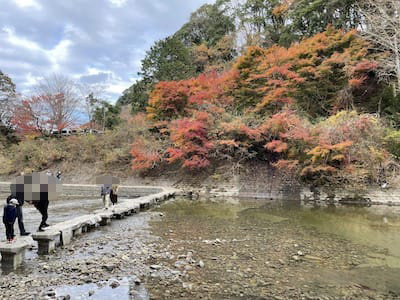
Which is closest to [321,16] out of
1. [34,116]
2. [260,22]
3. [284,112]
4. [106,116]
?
[260,22]

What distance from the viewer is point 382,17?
1460cm

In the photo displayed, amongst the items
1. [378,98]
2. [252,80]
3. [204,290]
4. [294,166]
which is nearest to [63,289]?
[204,290]

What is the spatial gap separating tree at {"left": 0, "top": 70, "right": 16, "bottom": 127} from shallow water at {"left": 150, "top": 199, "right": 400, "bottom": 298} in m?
21.1

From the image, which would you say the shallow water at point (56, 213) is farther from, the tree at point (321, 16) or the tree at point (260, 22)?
the tree at point (260, 22)

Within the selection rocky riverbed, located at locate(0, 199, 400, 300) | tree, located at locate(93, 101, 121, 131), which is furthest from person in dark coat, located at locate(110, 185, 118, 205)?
tree, located at locate(93, 101, 121, 131)

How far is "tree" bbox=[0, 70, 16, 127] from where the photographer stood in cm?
2406

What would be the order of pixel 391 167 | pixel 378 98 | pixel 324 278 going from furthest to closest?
pixel 378 98, pixel 391 167, pixel 324 278

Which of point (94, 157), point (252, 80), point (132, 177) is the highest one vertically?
point (252, 80)

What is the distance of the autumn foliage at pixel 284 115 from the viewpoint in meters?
12.5

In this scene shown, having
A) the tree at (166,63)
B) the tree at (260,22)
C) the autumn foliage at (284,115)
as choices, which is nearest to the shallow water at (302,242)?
the autumn foliage at (284,115)

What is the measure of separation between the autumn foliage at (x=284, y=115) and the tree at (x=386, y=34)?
642mm

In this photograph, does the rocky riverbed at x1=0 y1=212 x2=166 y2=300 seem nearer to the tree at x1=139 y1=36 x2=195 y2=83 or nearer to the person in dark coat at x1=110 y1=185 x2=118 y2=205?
the person in dark coat at x1=110 y1=185 x2=118 y2=205

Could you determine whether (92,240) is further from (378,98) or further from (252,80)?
(378,98)

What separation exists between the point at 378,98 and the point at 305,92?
4128 millimetres
